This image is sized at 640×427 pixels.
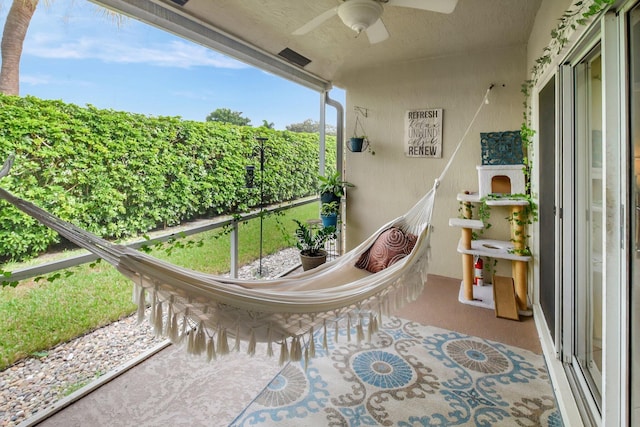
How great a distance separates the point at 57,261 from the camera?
→ 1.70 m

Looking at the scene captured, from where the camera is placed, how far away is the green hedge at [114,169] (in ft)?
5.21

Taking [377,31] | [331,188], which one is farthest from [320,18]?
[331,188]

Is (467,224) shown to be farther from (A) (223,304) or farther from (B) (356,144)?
(A) (223,304)

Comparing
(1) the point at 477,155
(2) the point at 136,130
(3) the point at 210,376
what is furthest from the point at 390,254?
(2) the point at 136,130

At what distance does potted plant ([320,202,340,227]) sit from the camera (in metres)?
3.71

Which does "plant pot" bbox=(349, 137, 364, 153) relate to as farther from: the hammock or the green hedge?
the hammock

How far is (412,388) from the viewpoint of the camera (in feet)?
5.61

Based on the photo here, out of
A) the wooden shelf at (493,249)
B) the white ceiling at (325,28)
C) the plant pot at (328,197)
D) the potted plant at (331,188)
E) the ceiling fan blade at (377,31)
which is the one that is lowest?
the wooden shelf at (493,249)

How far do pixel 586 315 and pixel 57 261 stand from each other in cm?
271

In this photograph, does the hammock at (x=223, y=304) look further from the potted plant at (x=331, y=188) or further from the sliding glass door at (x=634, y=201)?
the potted plant at (x=331, y=188)

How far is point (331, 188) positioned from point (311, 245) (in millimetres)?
698

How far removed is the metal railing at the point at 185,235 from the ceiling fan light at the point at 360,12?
69.1 inches

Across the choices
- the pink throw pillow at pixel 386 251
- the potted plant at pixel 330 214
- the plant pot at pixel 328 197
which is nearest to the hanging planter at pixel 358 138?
the plant pot at pixel 328 197

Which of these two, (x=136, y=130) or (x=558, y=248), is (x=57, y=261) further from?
(x=558, y=248)
